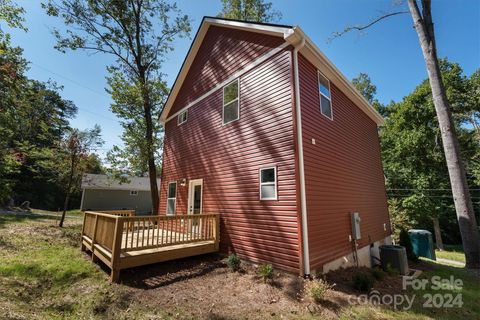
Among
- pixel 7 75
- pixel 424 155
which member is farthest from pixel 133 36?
pixel 424 155

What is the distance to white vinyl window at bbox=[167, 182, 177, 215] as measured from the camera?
34.6 feet

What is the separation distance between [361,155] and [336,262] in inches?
196

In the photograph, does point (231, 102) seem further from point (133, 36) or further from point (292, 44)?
point (133, 36)

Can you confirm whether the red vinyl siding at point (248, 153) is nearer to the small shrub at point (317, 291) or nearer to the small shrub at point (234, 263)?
the small shrub at point (234, 263)

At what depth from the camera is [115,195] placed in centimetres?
2627

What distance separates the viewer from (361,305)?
15.0 feet

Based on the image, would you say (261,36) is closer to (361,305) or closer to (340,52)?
(340,52)

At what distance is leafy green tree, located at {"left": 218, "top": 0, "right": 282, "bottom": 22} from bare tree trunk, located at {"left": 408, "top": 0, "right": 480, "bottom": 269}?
11.2 m

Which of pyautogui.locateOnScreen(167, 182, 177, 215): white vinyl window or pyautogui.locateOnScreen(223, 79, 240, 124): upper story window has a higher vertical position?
pyautogui.locateOnScreen(223, 79, 240, 124): upper story window

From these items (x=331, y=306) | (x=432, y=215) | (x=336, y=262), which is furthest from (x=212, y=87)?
(x=432, y=215)

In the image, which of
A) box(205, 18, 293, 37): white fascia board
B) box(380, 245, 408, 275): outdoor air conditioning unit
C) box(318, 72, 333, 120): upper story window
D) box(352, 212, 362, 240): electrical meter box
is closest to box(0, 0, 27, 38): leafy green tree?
box(205, 18, 293, 37): white fascia board

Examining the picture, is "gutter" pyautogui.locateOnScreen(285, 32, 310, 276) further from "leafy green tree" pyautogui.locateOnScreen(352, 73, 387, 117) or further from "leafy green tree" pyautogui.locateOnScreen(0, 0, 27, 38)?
"leafy green tree" pyautogui.locateOnScreen(352, 73, 387, 117)

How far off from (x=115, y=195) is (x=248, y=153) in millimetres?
24153

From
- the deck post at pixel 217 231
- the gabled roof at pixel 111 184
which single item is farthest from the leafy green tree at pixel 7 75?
the gabled roof at pixel 111 184
